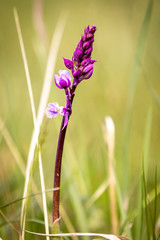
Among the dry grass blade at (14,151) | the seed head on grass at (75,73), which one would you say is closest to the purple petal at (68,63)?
the seed head on grass at (75,73)

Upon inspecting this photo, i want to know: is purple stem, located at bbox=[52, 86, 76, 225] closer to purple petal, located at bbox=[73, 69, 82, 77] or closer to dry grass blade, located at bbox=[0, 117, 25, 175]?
purple petal, located at bbox=[73, 69, 82, 77]

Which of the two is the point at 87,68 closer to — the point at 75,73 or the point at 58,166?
the point at 75,73

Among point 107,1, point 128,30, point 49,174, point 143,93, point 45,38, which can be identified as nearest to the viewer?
point 45,38

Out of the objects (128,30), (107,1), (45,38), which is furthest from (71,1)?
(45,38)

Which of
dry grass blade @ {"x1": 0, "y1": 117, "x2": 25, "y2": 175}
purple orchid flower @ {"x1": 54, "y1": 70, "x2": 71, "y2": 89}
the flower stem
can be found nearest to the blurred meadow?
dry grass blade @ {"x1": 0, "y1": 117, "x2": 25, "y2": 175}

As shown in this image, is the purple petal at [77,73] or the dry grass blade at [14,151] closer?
the purple petal at [77,73]

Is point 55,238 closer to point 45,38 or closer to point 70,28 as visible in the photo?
point 45,38

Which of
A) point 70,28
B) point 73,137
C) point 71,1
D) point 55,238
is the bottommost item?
point 55,238

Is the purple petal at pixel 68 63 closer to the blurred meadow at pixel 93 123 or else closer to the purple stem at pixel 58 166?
the purple stem at pixel 58 166

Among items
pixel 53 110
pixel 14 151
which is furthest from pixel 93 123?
pixel 53 110
